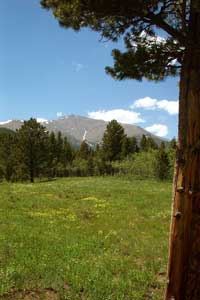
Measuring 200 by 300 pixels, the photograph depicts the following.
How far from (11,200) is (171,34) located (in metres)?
22.0

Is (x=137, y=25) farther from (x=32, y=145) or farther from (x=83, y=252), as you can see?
(x=32, y=145)

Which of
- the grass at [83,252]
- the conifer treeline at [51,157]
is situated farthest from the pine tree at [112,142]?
the grass at [83,252]

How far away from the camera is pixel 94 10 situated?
8.26 metres

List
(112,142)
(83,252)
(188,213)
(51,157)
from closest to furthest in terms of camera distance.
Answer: (188,213)
(83,252)
(51,157)
(112,142)

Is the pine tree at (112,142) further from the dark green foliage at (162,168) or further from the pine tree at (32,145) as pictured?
the pine tree at (32,145)

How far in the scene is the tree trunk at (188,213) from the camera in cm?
797

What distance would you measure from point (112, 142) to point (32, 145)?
96.9 feet

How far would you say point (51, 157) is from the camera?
86312 mm

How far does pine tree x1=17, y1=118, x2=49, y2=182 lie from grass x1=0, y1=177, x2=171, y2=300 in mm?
45599

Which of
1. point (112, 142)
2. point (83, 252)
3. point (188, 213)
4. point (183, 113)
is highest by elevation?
point (112, 142)

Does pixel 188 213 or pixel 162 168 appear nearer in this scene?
pixel 188 213

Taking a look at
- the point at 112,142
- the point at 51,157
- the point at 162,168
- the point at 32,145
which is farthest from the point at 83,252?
the point at 112,142

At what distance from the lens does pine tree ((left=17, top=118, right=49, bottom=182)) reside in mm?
69500

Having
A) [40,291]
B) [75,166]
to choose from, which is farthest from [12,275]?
[75,166]
